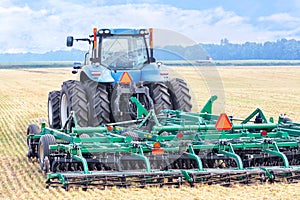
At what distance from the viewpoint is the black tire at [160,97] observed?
923 centimetres

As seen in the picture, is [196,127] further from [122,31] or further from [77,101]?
[122,31]

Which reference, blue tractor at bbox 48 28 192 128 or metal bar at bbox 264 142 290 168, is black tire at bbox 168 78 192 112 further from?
metal bar at bbox 264 142 290 168

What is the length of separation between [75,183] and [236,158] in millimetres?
1927

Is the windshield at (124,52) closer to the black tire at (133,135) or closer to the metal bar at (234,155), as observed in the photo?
the black tire at (133,135)

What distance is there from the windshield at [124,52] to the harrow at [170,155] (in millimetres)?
1967

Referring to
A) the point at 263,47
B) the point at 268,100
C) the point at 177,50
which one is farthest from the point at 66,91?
the point at 263,47

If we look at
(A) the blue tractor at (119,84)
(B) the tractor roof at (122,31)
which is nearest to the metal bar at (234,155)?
(A) the blue tractor at (119,84)

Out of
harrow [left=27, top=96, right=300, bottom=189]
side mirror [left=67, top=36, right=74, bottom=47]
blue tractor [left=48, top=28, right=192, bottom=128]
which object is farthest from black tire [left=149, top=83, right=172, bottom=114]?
side mirror [left=67, top=36, right=74, bottom=47]

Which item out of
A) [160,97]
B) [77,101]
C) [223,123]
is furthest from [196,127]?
[77,101]

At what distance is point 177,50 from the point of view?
7691 millimetres

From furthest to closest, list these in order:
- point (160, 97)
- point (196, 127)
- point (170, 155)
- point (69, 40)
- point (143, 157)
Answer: point (69, 40)
point (160, 97)
point (196, 127)
point (170, 155)
point (143, 157)

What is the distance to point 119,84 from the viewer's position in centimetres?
909

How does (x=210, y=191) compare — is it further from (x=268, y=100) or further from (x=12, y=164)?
(x=268, y=100)

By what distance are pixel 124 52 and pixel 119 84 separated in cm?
100
